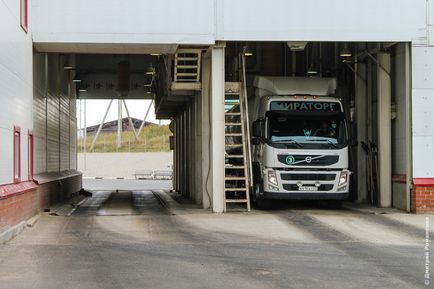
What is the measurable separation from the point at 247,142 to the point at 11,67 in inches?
288

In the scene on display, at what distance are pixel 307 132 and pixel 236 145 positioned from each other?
197 cm

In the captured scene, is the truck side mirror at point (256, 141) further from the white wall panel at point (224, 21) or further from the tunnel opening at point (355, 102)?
the white wall panel at point (224, 21)

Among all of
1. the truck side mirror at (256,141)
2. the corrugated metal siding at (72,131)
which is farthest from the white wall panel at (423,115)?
the corrugated metal siding at (72,131)

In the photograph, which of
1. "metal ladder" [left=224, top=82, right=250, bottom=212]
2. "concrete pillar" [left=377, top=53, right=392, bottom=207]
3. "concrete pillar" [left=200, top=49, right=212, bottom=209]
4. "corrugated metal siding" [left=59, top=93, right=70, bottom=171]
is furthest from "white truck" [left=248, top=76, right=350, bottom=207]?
"corrugated metal siding" [left=59, top=93, right=70, bottom=171]

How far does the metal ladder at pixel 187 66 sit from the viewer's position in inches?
766

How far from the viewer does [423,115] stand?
1823 cm

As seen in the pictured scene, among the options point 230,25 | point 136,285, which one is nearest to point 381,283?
point 136,285

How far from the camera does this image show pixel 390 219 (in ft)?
56.0

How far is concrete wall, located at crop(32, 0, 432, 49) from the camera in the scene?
58.1ft

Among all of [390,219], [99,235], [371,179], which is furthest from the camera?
[371,179]

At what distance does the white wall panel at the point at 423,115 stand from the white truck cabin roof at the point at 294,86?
9.39 feet

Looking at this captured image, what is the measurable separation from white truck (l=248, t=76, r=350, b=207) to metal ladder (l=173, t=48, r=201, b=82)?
222cm

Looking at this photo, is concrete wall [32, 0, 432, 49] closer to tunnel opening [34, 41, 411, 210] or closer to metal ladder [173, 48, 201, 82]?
tunnel opening [34, 41, 411, 210]

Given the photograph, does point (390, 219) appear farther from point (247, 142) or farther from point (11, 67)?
point (11, 67)
